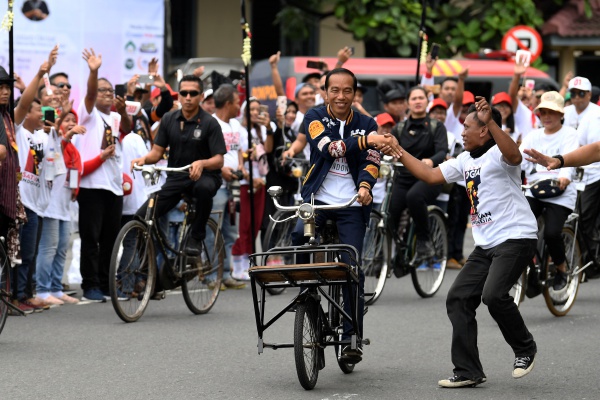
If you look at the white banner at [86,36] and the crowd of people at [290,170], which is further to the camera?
the white banner at [86,36]

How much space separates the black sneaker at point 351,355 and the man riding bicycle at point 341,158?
0.59m

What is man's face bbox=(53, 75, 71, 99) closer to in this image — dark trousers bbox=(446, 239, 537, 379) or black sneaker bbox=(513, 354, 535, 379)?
dark trousers bbox=(446, 239, 537, 379)

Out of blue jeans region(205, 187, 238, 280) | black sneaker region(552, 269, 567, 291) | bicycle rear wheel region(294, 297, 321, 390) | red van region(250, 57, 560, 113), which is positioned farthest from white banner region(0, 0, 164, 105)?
bicycle rear wheel region(294, 297, 321, 390)

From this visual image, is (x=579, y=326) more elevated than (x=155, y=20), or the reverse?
(x=155, y=20)

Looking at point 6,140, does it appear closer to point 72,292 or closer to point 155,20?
point 72,292

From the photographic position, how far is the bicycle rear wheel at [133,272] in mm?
11047

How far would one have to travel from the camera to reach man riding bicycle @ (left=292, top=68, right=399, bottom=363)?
8992 millimetres

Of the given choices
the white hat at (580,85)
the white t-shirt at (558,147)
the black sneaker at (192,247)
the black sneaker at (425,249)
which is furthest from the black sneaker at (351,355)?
the white hat at (580,85)

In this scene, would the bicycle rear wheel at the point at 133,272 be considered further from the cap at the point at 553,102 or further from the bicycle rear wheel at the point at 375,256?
the cap at the point at 553,102

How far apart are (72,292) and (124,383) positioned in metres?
4.71

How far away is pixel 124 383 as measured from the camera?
339 inches

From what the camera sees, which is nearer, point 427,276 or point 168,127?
point 168,127

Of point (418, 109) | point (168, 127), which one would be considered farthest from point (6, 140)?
point (418, 109)

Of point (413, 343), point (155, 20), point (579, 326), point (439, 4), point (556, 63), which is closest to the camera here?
point (413, 343)
